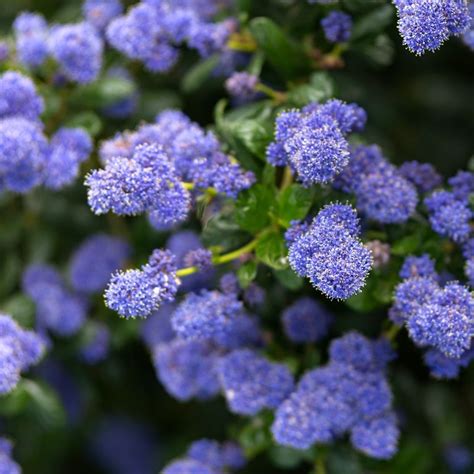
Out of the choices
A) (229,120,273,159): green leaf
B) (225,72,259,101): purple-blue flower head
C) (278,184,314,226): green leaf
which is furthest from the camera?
(225,72,259,101): purple-blue flower head

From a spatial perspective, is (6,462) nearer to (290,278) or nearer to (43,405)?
(43,405)

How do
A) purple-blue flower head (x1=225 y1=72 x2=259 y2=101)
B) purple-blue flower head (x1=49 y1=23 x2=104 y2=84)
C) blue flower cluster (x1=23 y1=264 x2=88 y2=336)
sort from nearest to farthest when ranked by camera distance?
purple-blue flower head (x1=225 y1=72 x2=259 y2=101) < purple-blue flower head (x1=49 y1=23 x2=104 y2=84) < blue flower cluster (x1=23 y1=264 x2=88 y2=336)

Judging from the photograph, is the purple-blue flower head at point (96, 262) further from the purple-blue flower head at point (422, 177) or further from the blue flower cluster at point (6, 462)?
the purple-blue flower head at point (422, 177)

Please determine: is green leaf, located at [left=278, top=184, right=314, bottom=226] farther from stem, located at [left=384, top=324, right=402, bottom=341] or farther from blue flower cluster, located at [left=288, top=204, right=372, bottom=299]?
stem, located at [left=384, top=324, right=402, bottom=341]

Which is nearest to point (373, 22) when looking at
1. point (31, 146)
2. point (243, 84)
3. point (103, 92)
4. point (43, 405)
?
point (243, 84)

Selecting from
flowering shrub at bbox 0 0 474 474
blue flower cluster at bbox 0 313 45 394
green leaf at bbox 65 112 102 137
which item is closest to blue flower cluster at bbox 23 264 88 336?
flowering shrub at bbox 0 0 474 474

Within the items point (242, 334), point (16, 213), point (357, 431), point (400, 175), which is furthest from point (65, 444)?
point (400, 175)

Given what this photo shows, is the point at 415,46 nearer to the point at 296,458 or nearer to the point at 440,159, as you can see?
the point at 296,458
